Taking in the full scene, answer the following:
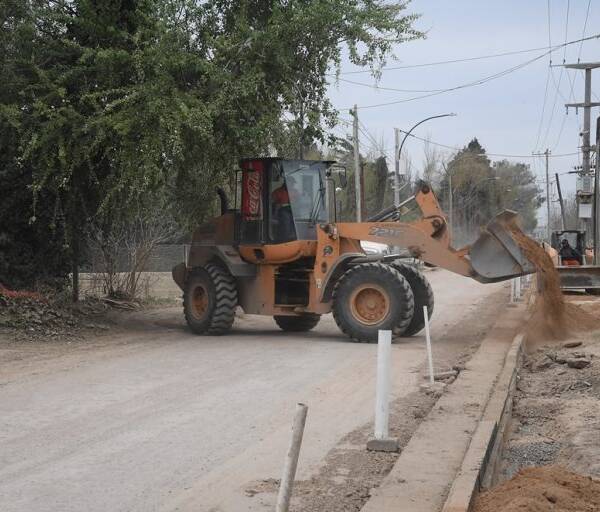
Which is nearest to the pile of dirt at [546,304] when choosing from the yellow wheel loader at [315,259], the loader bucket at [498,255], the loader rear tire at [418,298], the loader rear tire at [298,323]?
the loader bucket at [498,255]

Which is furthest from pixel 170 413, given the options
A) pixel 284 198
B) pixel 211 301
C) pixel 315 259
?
pixel 284 198

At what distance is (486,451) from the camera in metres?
7.42

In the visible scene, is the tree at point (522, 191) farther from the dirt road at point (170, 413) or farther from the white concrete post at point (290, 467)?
the white concrete post at point (290, 467)

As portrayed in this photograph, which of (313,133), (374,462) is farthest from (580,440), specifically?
(313,133)

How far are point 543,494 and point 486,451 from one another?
164cm

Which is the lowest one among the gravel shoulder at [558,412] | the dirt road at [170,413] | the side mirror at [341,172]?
the gravel shoulder at [558,412]

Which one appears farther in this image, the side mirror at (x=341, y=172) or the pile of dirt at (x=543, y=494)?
the side mirror at (x=341, y=172)

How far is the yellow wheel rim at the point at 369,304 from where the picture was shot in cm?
1631

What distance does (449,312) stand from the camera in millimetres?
23250

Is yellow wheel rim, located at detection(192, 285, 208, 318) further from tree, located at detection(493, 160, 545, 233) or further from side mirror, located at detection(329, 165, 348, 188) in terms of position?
tree, located at detection(493, 160, 545, 233)

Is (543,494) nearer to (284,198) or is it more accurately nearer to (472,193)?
(284,198)

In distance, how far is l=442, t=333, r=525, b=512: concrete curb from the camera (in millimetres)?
6020

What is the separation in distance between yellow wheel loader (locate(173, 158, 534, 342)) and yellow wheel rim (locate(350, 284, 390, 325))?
0.02 metres

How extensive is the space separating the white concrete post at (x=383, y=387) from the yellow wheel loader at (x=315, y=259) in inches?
323
